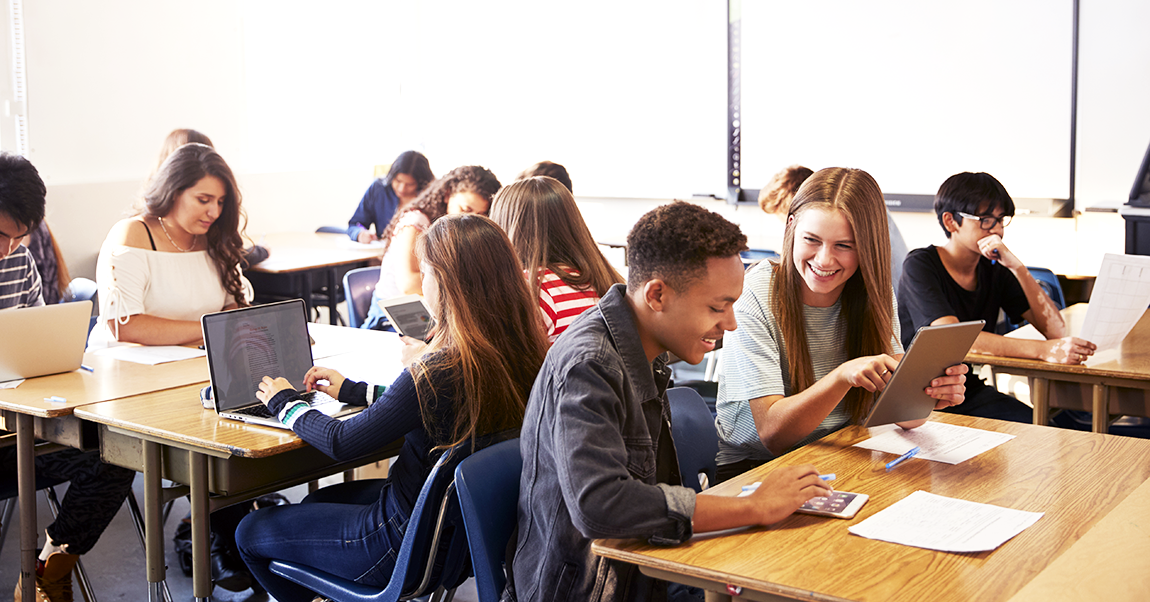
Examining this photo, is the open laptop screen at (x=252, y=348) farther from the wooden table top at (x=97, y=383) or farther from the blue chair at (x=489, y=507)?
the blue chair at (x=489, y=507)

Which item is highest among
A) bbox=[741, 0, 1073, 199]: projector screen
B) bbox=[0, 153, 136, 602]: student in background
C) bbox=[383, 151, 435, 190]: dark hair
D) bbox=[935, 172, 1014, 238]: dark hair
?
bbox=[741, 0, 1073, 199]: projector screen

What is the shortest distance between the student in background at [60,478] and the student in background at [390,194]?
9.70 feet

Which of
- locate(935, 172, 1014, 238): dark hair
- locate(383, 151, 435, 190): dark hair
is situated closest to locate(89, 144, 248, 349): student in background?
locate(935, 172, 1014, 238): dark hair

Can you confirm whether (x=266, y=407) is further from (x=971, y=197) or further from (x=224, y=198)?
(x=971, y=197)

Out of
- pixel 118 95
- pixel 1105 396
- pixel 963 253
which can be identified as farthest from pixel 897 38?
pixel 118 95

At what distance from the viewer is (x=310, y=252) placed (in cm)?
562

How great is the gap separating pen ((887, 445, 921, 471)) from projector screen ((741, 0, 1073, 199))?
12.9ft

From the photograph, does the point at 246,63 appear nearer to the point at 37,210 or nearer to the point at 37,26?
the point at 37,26

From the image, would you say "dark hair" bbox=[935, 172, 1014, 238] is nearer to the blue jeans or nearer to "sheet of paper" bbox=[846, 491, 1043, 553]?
"sheet of paper" bbox=[846, 491, 1043, 553]

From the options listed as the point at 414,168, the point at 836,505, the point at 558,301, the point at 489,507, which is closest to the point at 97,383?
the point at 558,301

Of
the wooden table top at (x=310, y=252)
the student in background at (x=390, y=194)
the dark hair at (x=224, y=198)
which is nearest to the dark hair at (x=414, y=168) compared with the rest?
the student in background at (x=390, y=194)

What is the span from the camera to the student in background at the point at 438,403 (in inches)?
73.2

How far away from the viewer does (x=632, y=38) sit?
6609 mm

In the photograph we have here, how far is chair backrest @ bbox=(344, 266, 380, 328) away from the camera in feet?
12.5
